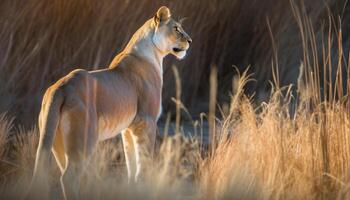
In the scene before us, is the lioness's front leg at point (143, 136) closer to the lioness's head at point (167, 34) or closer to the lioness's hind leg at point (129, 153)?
the lioness's hind leg at point (129, 153)

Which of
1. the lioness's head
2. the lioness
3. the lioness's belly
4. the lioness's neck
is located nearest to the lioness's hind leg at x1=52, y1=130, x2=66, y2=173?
the lioness

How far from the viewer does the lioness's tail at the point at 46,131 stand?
18.2ft

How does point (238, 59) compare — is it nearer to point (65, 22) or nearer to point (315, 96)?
point (65, 22)

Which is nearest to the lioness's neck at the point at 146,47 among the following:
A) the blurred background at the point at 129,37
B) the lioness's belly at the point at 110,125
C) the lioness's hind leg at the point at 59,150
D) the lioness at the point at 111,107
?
the lioness at the point at 111,107

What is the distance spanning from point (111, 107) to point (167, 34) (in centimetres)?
133

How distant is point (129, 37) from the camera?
10.4 meters

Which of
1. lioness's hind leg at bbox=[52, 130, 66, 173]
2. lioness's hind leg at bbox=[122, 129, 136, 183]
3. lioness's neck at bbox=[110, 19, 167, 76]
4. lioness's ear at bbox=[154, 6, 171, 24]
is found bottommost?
lioness's hind leg at bbox=[122, 129, 136, 183]

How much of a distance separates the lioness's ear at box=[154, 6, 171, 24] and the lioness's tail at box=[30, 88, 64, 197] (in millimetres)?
1728

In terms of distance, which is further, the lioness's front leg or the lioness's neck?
the lioness's neck

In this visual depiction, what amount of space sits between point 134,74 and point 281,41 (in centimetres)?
460

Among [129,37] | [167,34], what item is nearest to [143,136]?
[167,34]

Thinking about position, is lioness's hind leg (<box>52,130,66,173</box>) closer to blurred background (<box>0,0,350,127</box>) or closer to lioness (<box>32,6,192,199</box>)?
lioness (<box>32,6,192,199</box>)

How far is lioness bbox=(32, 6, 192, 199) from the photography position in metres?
5.75

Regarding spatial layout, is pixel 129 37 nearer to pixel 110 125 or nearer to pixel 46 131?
pixel 110 125
